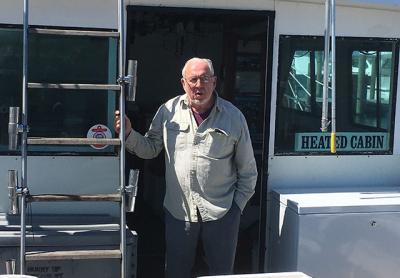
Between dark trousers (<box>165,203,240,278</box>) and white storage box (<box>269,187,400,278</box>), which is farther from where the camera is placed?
white storage box (<box>269,187,400,278</box>)

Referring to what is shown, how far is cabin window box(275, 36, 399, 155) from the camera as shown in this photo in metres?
4.25

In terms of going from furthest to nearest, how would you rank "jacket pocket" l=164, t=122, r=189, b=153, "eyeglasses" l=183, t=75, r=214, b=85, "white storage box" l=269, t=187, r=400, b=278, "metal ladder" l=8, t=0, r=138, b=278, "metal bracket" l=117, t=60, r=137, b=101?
"white storage box" l=269, t=187, r=400, b=278 → "jacket pocket" l=164, t=122, r=189, b=153 → "eyeglasses" l=183, t=75, r=214, b=85 → "metal bracket" l=117, t=60, r=137, b=101 → "metal ladder" l=8, t=0, r=138, b=278

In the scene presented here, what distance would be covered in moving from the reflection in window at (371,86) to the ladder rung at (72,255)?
1964 mm

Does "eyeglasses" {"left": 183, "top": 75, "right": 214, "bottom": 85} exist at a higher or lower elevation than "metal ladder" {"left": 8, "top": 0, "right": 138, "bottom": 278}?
higher

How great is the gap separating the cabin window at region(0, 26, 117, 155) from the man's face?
23.1 inches

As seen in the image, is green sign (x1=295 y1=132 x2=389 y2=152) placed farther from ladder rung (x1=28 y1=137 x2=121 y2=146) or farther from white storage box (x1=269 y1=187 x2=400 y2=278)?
ladder rung (x1=28 y1=137 x2=121 y2=146)

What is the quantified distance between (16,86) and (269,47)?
5.24 feet

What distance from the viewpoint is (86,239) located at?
364cm

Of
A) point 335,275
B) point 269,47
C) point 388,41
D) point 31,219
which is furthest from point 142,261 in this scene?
point 388,41

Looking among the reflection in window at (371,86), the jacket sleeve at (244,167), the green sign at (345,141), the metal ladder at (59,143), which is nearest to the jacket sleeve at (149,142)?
the metal ladder at (59,143)

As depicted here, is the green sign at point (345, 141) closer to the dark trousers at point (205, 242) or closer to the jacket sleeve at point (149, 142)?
the dark trousers at point (205, 242)

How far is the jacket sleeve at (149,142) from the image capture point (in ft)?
12.0

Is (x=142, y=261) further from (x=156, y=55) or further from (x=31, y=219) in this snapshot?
(x=156, y=55)

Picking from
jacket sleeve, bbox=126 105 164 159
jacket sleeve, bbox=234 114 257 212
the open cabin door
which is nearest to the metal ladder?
jacket sleeve, bbox=126 105 164 159
